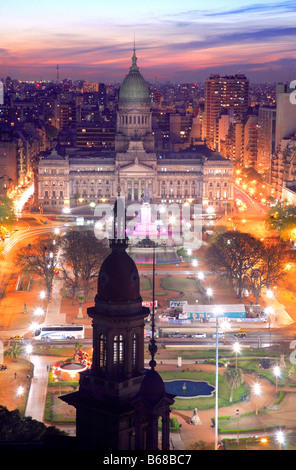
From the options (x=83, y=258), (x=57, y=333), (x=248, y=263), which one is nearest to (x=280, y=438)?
(x=57, y=333)

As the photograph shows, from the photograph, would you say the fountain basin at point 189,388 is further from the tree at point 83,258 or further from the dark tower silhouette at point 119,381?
the dark tower silhouette at point 119,381

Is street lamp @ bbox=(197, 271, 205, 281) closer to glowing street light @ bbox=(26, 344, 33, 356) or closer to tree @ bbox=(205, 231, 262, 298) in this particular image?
tree @ bbox=(205, 231, 262, 298)

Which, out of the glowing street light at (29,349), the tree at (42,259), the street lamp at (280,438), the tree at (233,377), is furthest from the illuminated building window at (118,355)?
the tree at (42,259)

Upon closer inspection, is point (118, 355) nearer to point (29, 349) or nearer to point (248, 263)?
point (29, 349)

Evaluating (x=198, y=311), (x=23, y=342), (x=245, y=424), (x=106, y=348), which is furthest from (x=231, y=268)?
(x=106, y=348)
